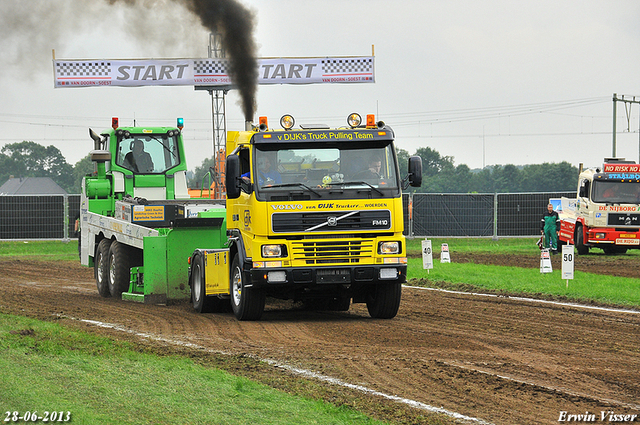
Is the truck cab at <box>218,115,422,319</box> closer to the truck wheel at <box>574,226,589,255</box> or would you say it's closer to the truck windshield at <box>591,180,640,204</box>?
the truck windshield at <box>591,180,640,204</box>

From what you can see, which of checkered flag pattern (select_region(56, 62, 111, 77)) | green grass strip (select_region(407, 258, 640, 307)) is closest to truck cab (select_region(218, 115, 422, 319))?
green grass strip (select_region(407, 258, 640, 307))

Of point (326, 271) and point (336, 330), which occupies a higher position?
point (326, 271)

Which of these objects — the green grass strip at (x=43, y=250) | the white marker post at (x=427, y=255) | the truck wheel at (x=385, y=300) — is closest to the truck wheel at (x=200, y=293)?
the truck wheel at (x=385, y=300)

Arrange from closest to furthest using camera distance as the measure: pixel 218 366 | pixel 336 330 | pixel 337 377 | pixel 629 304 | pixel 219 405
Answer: pixel 219 405
pixel 337 377
pixel 218 366
pixel 336 330
pixel 629 304

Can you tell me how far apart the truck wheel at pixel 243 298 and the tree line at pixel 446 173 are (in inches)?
3100

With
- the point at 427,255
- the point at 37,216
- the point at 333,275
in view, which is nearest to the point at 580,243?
the point at 427,255

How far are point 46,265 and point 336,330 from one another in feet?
62.2

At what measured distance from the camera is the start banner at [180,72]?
40.8 metres

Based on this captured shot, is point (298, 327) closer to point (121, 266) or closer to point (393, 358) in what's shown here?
point (393, 358)

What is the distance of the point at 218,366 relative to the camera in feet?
31.2

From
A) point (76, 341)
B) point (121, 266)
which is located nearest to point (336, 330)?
point (76, 341)

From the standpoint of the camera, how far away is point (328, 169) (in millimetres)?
13117

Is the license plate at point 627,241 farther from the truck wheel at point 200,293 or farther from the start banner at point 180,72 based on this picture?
the truck wheel at point 200,293

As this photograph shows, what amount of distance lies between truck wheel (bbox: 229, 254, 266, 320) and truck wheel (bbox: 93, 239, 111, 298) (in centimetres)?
505
